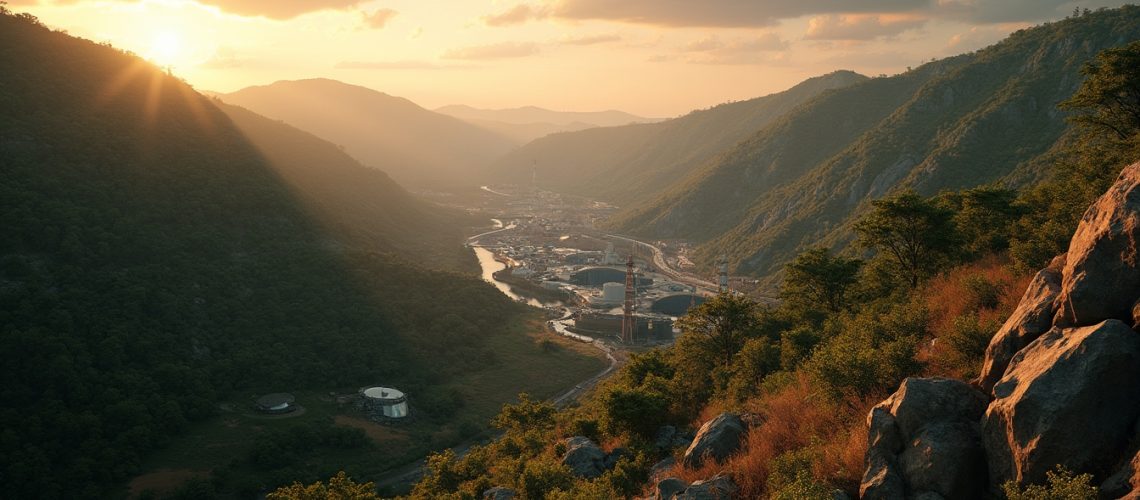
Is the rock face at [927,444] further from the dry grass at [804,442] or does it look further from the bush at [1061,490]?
the bush at [1061,490]

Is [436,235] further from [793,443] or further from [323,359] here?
[793,443]

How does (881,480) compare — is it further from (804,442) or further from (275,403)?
(275,403)

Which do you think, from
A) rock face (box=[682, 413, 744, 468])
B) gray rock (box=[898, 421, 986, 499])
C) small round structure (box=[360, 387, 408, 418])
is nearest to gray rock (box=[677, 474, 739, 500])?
rock face (box=[682, 413, 744, 468])

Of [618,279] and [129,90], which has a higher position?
[129,90]

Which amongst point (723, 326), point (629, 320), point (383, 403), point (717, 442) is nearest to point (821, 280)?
point (723, 326)

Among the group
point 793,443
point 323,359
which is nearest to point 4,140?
point 323,359

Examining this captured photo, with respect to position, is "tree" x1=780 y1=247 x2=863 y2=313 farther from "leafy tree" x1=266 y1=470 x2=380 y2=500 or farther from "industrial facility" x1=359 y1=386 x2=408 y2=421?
"industrial facility" x1=359 y1=386 x2=408 y2=421
